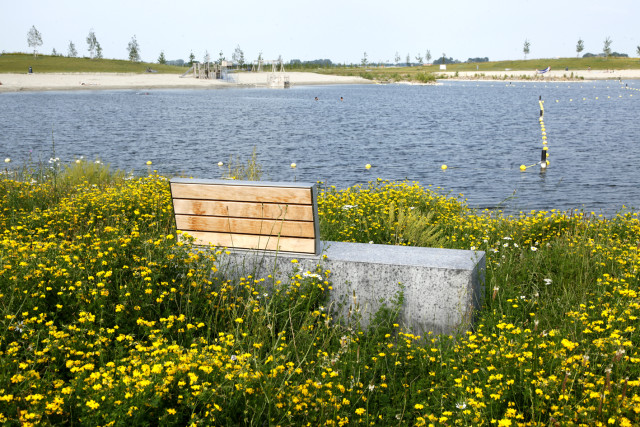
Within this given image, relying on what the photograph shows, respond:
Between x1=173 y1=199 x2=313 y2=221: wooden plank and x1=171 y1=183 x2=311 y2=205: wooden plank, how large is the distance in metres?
0.05

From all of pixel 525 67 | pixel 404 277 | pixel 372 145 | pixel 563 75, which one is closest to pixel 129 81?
pixel 372 145

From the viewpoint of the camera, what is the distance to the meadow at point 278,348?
2842mm

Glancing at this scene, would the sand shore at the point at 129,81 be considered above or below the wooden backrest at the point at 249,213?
above

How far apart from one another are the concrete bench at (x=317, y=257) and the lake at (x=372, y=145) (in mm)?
6030

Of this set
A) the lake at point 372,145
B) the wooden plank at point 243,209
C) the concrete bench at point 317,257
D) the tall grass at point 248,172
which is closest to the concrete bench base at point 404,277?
the concrete bench at point 317,257

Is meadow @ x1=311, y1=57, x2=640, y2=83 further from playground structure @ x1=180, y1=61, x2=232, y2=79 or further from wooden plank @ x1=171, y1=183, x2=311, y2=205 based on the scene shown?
wooden plank @ x1=171, y1=183, x2=311, y2=205

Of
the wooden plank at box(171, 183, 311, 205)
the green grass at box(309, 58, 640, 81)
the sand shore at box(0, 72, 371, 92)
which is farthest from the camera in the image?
the green grass at box(309, 58, 640, 81)

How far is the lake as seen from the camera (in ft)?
56.4

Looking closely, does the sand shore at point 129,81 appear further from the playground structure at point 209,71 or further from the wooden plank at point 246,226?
the wooden plank at point 246,226

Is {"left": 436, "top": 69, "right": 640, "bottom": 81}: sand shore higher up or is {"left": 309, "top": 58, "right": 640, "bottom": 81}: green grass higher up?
{"left": 309, "top": 58, "right": 640, "bottom": 81}: green grass

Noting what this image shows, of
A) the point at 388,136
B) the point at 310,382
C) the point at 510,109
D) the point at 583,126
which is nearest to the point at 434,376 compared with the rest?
the point at 310,382

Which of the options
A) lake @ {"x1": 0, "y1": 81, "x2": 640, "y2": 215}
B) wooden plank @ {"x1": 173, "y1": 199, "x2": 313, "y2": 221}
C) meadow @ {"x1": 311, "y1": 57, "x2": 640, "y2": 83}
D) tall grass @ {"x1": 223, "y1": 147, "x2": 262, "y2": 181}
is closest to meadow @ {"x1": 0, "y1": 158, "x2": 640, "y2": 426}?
wooden plank @ {"x1": 173, "y1": 199, "x2": 313, "y2": 221}

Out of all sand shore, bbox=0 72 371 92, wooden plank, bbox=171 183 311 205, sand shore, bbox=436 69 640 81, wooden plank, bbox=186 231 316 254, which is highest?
sand shore, bbox=436 69 640 81

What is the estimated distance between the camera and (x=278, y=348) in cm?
373
